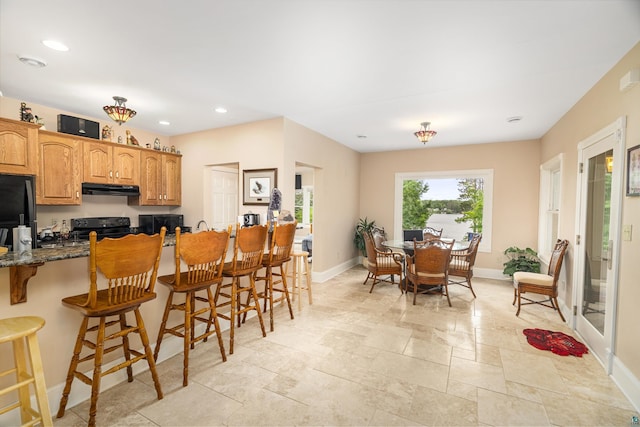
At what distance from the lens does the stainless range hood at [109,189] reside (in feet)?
14.0

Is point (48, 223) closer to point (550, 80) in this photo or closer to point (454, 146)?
point (550, 80)

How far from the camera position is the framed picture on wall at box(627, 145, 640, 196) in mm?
2150

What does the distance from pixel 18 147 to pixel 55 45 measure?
6.02 ft

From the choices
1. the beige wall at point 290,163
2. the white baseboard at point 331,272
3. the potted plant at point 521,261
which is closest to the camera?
the beige wall at point 290,163

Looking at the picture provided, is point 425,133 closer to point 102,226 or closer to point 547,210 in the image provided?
point 547,210

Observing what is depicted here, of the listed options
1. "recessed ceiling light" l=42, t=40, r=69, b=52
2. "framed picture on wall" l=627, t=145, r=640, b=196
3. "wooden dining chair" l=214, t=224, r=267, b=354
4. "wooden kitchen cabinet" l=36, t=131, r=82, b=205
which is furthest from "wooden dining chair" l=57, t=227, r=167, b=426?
"framed picture on wall" l=627, t=145, r=640, b=196

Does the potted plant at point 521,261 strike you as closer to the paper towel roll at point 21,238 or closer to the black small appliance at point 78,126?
the paper towel roll at point 21,238

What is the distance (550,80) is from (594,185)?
3.87 feet

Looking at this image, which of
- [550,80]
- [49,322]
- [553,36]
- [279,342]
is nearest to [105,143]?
[49,322]

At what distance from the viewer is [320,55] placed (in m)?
2.52

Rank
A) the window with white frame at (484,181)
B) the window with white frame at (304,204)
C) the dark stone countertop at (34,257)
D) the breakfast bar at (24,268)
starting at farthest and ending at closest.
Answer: the window with white frame at (304,204), the window with white frame at (484,181), the breakfast bar at (24,268), the dark stone countertop at (34,257)

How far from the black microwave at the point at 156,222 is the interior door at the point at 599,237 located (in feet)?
19.3

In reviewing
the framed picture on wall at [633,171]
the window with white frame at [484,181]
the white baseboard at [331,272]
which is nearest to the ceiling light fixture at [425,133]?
the window with white frame at [484,181]

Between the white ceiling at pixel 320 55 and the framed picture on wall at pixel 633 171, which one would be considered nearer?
the white ceiling at pixel 320 55
